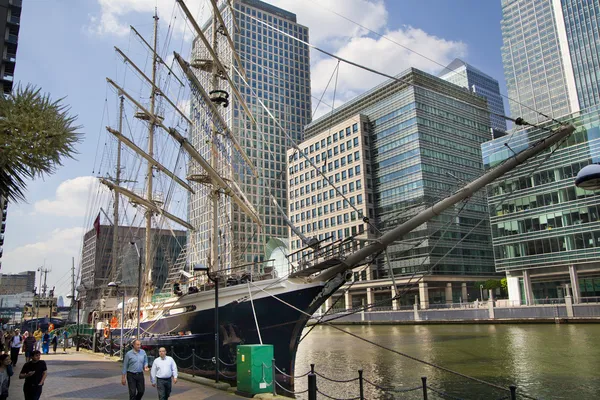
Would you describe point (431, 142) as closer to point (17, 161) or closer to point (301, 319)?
point (301, 319)

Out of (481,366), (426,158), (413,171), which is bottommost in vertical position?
(481,366)

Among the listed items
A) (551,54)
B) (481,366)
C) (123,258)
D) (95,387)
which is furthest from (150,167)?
(551,54)

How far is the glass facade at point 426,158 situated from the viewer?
244 ft

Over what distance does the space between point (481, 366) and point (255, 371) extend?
1375 centimetres

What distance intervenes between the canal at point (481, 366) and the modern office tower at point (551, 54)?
10708 cm

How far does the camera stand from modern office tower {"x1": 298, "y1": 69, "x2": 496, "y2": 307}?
74.4 metres

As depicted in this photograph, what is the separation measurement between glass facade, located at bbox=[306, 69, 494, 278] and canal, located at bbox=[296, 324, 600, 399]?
39.5 m

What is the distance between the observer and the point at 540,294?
62875mm

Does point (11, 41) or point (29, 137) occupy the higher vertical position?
point (11, 41)

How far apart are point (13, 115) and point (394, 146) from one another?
7814 cm

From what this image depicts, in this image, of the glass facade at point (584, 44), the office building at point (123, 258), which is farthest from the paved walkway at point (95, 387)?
the glass facade at point (584, 44)

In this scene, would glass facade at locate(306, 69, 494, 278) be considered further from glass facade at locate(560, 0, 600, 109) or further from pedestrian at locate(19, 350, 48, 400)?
glass facade at locate(560, 0, 600, 109)

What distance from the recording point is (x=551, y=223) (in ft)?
183

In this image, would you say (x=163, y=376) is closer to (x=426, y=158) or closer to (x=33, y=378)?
(x=33, y=378)
